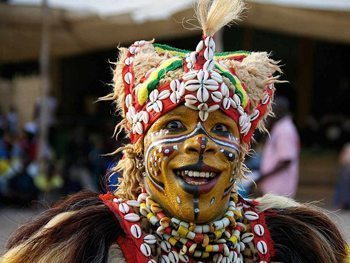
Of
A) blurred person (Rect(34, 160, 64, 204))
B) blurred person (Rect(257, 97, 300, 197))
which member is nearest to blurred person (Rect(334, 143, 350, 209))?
blurred person (Rect(34, 160, 64, 204))

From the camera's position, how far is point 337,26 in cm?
1073

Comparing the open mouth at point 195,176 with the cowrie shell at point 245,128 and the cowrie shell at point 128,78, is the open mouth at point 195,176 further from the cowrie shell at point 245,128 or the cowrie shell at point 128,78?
the cowrie shell at point 128,78

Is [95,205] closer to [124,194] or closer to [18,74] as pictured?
[124,194]

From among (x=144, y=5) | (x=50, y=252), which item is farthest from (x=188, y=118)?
(x=144, y=5)

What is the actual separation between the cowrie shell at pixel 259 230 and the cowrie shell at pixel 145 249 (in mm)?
404

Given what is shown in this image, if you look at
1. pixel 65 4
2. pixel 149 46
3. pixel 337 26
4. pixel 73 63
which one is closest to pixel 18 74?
pixel 73 63

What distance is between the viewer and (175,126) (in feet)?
9.15

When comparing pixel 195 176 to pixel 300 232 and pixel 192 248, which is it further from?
pixel 300 232

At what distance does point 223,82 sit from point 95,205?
0.59m

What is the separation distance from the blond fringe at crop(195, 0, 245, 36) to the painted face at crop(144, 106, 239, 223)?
27cm

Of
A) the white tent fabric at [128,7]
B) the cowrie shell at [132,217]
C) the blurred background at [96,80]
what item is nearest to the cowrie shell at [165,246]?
the cowrie shell at [132,217]

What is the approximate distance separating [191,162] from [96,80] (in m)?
12.5

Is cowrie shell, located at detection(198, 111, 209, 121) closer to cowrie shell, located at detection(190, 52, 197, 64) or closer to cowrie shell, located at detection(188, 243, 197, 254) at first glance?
cowrie shell, located at detection(190, 52, 197, 64)

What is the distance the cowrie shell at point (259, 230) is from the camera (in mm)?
2973
